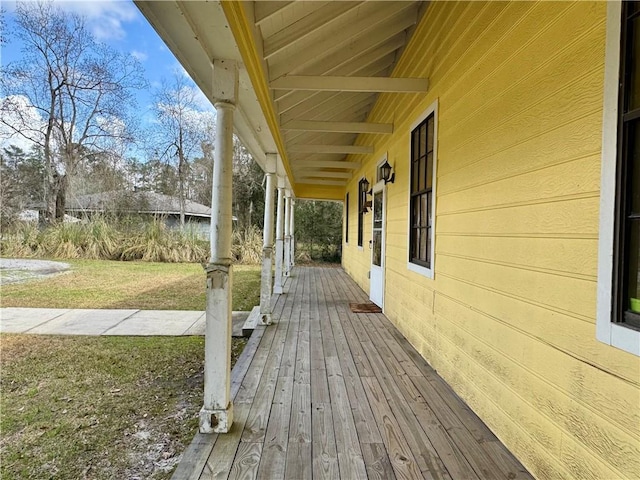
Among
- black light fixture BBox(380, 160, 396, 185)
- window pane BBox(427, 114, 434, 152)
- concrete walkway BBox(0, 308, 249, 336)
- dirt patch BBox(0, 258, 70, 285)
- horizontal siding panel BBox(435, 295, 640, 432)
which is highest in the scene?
window pane BBox(427, 114, 434, 152)

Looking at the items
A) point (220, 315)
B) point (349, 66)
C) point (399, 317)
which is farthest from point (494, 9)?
point (399, 317)

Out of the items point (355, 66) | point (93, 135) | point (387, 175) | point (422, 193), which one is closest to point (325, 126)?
point (355, 66)

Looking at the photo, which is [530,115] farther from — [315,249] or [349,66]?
[315,249]

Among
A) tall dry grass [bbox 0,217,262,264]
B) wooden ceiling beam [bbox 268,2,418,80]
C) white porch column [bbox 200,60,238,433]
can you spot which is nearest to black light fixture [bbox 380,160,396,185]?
wooden ceiling beam [bbox 268,2,418,80]

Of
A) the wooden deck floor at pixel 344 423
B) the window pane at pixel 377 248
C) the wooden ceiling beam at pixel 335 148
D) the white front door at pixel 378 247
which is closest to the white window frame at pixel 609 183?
the wooden deck floor at pixel 344 423

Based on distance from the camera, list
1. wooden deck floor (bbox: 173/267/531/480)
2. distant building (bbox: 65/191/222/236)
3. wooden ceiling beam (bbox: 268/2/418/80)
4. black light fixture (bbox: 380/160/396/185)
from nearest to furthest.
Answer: wooden deck floor (bbox: 173/267/531/480), wooden ceiling beam (bbox: 268/2/418/80), black light fixture (bbox: 380/160/396/185), distant building (bbox: 65/191/222/236)

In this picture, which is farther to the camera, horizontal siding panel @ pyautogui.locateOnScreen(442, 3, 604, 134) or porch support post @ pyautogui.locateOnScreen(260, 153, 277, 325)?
porch support post @ pyautogui.locateOnScreen(260, 153, 277, 325)

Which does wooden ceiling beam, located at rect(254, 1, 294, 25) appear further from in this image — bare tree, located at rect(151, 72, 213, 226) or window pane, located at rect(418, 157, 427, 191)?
bare tree, located at rect(151, 72, 213, 226)

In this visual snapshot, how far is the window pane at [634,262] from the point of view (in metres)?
1.21

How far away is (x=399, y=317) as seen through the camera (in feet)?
14.0

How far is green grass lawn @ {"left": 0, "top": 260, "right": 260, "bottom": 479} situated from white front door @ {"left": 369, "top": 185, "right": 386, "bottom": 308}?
2.38 meters

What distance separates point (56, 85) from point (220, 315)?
17.8m

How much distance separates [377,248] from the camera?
581 cm

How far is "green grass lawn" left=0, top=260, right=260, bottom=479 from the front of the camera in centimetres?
201
